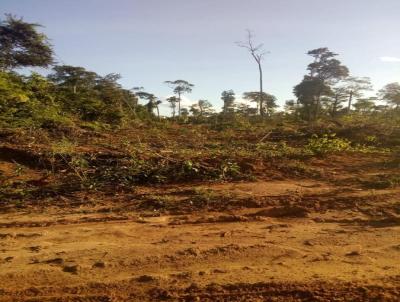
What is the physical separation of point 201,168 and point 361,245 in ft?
13.3

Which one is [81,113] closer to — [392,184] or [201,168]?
[201,168]

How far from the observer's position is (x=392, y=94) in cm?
3197

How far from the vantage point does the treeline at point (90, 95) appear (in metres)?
13.3

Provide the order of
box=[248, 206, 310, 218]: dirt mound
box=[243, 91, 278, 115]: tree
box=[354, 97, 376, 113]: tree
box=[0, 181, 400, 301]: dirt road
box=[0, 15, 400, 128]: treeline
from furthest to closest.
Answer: box=[243, 91, 278, 115]: tree
box=[354, 97, 376, 113]: tree
box=[0, 15, 400, 128]: treeline
box=[248, 206, 310, 218]: dirt mound
box=[0, 181, 400, 301]: dirt road

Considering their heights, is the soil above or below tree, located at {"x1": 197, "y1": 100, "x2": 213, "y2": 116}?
below

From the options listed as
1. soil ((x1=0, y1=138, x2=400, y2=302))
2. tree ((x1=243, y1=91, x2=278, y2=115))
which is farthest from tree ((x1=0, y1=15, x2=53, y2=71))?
tree ((x1=243, y1=91, x2=278, y2=115))

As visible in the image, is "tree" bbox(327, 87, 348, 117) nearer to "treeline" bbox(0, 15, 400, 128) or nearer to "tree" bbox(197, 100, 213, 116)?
"treeline" bbox(0, 15, 400, 128)

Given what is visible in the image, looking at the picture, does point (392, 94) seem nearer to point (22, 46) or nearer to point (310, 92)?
point (310, 92)

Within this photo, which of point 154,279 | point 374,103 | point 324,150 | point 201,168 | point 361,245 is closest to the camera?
point 154,279

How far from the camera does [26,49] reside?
794 inches

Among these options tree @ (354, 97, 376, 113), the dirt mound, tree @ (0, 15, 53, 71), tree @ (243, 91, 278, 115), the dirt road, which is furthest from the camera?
tree @ (243, 91, 278, 115)

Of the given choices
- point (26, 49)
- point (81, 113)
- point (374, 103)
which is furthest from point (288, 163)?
point (374, 103)

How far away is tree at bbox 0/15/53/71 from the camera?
64.3 ft

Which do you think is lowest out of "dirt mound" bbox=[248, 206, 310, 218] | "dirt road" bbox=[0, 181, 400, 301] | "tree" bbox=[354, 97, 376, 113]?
"dirt road" bbox=[0, 181, 400, 301]
